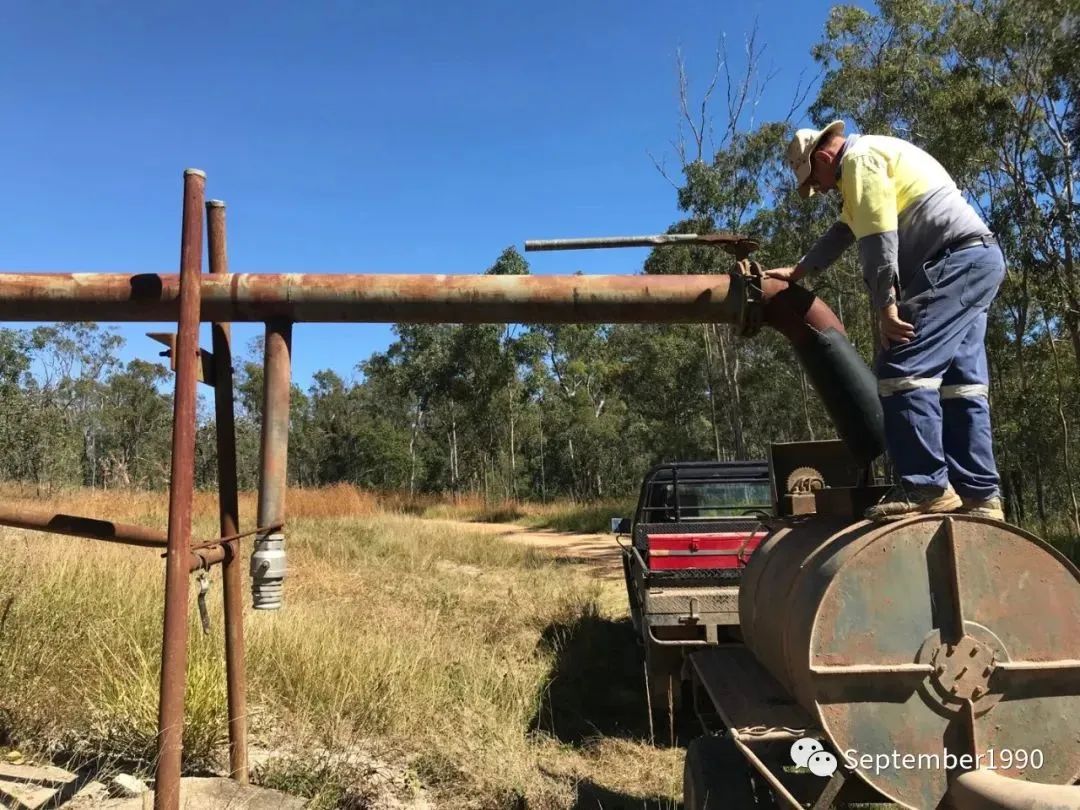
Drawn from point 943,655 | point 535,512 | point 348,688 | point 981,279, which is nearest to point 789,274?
point 981,279

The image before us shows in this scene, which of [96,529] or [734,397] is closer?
[96,529]

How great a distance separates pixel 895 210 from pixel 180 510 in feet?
9.17

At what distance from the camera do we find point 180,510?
2.80 m

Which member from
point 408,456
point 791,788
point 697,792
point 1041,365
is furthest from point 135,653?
A: point 408,456

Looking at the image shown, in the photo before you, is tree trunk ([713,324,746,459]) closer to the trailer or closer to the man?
the man

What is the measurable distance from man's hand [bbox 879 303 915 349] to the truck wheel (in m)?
1.60

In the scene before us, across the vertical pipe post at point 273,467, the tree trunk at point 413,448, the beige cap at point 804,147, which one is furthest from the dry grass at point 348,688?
the tree trunk at point 413,448

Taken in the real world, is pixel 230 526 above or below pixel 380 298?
below

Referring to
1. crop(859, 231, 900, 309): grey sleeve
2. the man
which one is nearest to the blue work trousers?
the man

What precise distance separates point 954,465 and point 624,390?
3696 centimetres

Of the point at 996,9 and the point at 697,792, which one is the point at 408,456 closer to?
the point at 996,9

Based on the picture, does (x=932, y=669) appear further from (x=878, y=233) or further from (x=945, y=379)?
(x=878, y=233)

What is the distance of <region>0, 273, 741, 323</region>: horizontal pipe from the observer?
326 cm

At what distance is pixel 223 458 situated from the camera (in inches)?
141
